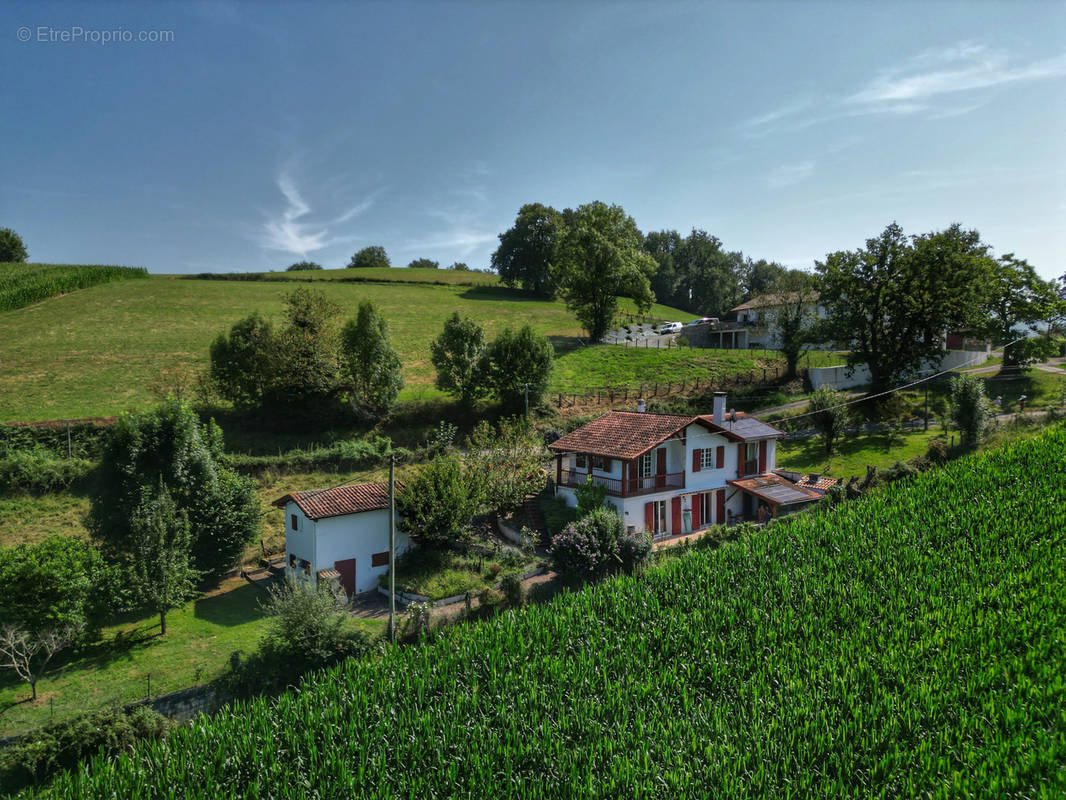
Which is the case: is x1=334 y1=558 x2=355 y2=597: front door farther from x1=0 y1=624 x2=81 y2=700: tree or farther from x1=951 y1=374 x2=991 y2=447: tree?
x1=951 y1=374 x2=991 y2=447: tree

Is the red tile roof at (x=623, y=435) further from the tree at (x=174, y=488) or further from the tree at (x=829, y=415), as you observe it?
the tree at (x=174, y=488)

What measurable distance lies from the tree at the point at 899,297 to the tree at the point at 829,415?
27.6ft

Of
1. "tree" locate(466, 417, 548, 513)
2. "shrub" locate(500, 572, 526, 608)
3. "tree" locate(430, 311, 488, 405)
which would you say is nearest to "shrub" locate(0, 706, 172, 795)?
"shrub" locate(500, 572, 526, 608)

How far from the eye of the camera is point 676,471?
1194 inches

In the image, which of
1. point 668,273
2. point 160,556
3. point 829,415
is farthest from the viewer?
point 668,273

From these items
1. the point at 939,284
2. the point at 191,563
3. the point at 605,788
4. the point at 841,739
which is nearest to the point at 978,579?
the point at 841,739

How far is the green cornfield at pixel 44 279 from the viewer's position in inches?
2219

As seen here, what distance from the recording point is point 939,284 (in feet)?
134

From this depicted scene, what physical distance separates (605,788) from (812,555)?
12.6 m

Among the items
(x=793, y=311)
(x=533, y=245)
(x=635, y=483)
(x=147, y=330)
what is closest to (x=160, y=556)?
(x=635, y=483)

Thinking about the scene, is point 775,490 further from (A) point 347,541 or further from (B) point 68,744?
(B) point 68,744

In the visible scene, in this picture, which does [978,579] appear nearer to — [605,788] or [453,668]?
[605,788]

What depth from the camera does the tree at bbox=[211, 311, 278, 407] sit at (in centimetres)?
3859

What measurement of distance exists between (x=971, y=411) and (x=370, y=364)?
35955mm
